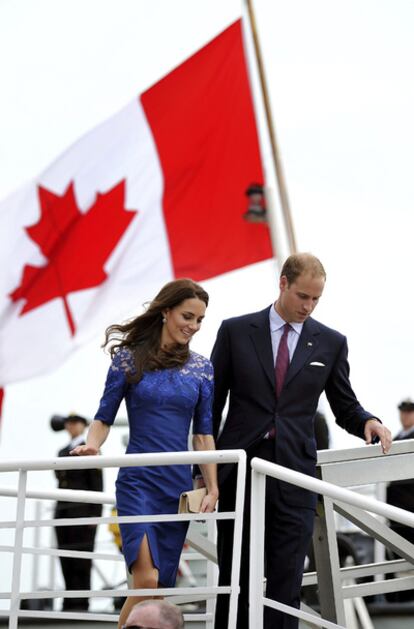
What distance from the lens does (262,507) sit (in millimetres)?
4754

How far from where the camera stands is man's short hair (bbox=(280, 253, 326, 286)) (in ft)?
17.3

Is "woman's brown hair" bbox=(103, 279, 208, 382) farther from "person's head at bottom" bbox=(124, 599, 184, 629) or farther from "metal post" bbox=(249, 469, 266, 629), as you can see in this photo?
"person's head at bottom" bbox=(124, 599, 184, 629)

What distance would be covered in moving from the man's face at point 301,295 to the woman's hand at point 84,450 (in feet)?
3.42

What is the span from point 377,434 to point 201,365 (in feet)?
2.74

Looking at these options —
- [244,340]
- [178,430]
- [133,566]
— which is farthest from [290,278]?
[133,566]

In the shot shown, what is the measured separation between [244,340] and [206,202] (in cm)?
735

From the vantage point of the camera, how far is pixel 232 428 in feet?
18.1

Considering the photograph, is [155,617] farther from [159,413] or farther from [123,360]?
[123,360]

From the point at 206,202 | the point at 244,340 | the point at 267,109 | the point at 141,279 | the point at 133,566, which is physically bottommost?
the point at 133,566

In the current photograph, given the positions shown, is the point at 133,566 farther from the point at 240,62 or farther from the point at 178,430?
the point at 240,62

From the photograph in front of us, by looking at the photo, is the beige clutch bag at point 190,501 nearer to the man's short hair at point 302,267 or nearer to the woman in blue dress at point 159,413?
the woman in blue dress at point 159,413

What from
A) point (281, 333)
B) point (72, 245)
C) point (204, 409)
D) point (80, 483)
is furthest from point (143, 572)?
point (72, 245)

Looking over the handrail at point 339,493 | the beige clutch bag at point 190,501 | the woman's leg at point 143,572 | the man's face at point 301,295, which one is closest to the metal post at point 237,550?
the handrail at point 339,493

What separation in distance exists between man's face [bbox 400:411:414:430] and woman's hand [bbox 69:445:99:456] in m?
5.58
